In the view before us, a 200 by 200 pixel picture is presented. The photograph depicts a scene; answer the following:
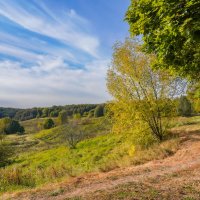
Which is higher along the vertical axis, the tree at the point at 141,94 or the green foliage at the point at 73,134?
the tree at the point at 141,94

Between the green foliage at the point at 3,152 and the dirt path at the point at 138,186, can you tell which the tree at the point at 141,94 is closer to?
the dirt path at the point at 138,186

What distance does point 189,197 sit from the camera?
8.95 m

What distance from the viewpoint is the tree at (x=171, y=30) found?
9191 mm

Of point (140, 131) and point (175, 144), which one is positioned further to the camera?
point (140, 131)

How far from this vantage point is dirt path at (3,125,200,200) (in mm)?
9438

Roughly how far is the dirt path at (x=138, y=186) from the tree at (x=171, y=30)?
13.6 ft

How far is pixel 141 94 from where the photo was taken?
22875mm

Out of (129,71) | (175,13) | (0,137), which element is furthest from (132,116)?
(0,137)

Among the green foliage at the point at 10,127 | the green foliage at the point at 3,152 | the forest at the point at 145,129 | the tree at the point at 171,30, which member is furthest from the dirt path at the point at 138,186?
the green foliage at the point at 10,127

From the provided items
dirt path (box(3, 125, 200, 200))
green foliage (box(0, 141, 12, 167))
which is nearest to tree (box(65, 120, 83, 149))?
green foliage (box(0, 141, 12, 167))

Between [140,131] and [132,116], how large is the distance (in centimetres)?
123

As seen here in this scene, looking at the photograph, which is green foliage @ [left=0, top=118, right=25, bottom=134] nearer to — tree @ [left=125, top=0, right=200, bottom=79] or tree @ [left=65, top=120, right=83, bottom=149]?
tree @ [left=65, top=120, right=83, bottom=149]

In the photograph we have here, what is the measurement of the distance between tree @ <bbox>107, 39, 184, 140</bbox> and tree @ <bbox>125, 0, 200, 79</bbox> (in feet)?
26.8

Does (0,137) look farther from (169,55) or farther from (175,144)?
(169,55)
